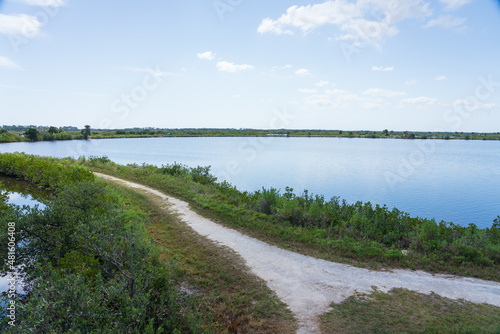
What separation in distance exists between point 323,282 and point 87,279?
4918mm

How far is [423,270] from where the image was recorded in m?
7.17

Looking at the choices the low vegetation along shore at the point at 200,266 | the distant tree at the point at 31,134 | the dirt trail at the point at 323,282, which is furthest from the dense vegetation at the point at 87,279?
the distant tree at the point at 31,134

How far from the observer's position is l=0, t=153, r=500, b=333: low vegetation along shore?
388 centimetres

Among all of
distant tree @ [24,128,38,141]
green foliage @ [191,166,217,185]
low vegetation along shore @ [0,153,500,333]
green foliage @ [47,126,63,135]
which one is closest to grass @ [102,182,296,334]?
low vegetation along shore @ [0,153,500,333]

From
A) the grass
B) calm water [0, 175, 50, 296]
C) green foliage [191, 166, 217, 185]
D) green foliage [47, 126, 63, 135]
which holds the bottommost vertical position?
the grass

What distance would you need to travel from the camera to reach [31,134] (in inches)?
2808

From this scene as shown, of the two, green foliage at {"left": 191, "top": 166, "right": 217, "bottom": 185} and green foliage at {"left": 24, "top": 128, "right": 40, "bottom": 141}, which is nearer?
green foliage at {"left": 191, "top": 166, "right": 217, "bottom": 185}

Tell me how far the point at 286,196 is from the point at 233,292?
746 cm

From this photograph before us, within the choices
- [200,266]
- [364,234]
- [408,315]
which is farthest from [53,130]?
[408,315]

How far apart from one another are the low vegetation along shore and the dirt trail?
0.88ft

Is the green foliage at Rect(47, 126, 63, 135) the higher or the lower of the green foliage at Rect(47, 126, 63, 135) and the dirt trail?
the higher

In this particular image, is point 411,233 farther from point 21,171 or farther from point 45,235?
point 21,171

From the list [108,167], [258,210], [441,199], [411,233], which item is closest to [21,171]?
[108,167]

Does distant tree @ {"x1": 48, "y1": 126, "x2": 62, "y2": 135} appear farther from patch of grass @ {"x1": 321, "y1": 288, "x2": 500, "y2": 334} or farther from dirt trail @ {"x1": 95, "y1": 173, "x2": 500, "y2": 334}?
patch of grass @ {"x1": 321, "y1": 288, "x2": 500, "y2": 334}
